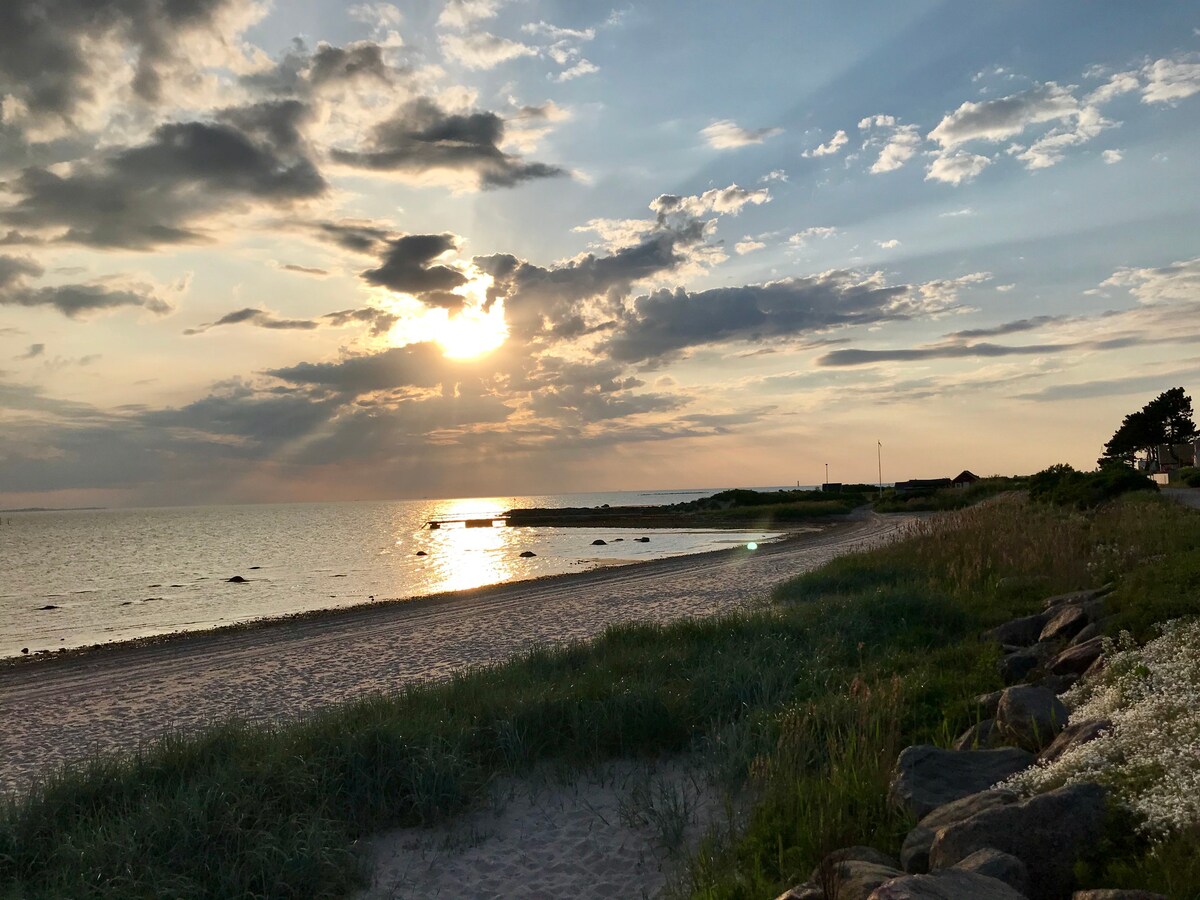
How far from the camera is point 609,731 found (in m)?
9.77

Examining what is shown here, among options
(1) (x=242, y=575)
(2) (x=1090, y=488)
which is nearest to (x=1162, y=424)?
(2) (x=1090, y=488)

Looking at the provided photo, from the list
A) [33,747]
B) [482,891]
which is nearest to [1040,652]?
[482,891]

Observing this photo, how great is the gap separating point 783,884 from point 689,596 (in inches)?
812

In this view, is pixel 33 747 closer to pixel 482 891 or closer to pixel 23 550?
pixel 482 891

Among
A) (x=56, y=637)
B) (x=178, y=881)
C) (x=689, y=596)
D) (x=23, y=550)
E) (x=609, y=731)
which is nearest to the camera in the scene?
(x=178, y=881)

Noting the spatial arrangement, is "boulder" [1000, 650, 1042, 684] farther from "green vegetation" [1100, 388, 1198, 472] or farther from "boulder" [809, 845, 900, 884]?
"green vegetation" [1100, 388, 1198, 472]

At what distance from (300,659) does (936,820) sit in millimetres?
17752

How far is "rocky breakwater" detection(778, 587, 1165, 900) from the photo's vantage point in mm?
4367

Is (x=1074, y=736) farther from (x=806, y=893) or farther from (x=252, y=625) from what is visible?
(x=252, y=625)

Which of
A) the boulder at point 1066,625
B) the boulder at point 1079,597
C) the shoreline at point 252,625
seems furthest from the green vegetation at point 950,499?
the boulder at point 1066,625

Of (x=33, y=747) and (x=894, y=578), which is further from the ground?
(x=894, y=578)

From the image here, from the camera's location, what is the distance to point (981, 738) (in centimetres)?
758

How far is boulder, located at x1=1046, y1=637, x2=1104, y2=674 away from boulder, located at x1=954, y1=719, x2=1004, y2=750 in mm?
2116

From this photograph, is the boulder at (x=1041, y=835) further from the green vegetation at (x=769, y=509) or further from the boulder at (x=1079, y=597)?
the green vegetation at (x=769, y=509)
